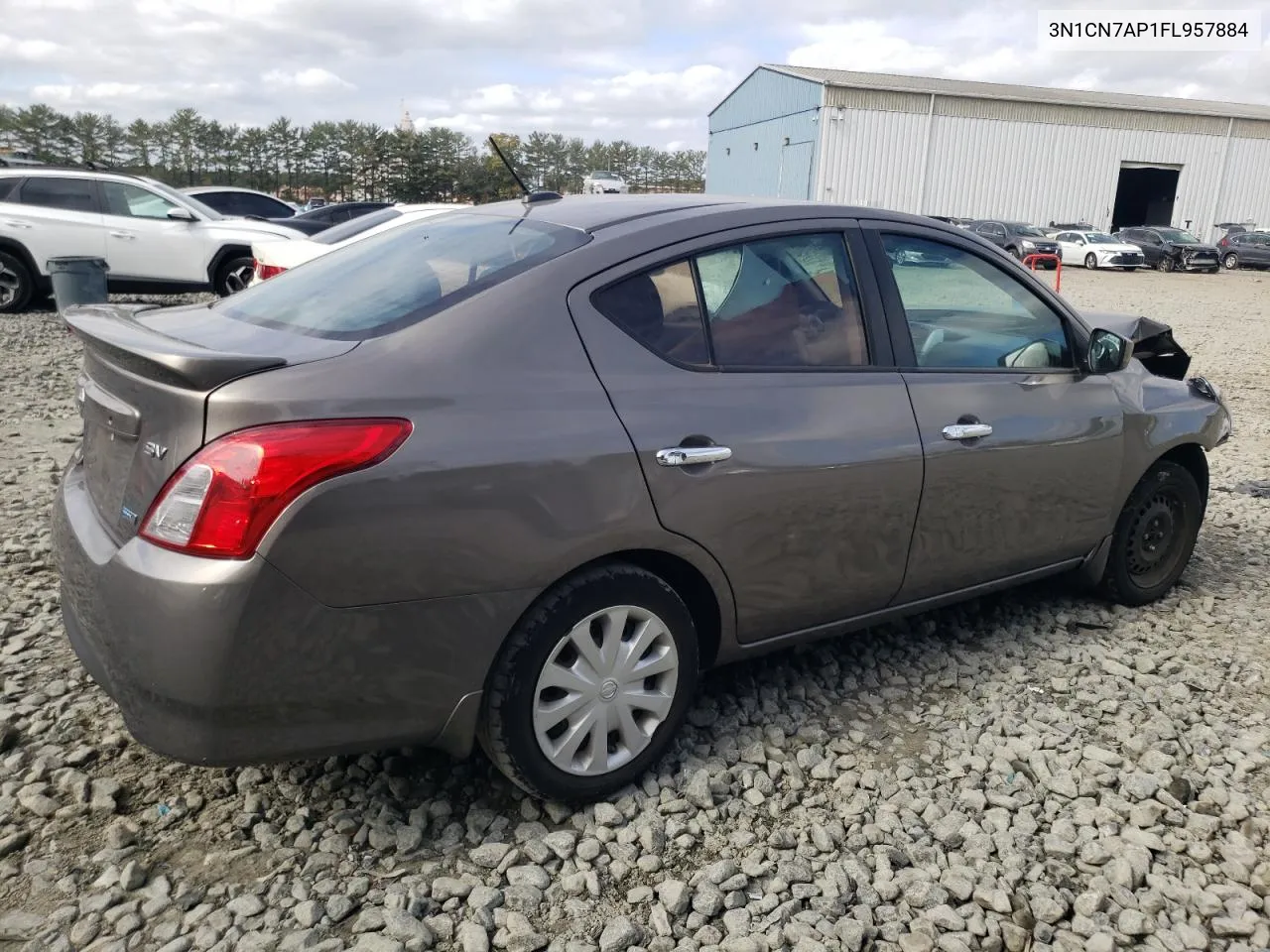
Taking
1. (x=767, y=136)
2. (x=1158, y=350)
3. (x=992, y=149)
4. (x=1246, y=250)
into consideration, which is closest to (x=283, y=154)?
(x=767, y=136)

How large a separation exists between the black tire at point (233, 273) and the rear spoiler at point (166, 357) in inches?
404

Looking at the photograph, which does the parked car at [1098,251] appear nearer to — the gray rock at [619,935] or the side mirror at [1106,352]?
the side mirror at [1106,352]

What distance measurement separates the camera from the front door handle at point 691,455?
2652 mm

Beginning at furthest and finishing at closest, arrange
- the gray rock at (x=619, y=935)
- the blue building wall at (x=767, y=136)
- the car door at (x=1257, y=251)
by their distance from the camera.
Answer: the blue building wall at (x=767, y=136) < the car door at (x=1257, y=251) < the gray rock at (x=619, y=935)

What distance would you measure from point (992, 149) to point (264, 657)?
44.3 meters

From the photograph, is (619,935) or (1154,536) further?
(1154,536)

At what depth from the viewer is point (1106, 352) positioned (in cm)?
379

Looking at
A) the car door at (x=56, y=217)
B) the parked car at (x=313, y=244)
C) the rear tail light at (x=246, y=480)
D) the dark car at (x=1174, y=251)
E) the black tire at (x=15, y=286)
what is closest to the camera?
the rear tail light at (x=246, y=480)

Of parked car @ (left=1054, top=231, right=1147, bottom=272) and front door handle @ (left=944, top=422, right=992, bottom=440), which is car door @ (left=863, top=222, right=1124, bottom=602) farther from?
parked car @ (left=1054, top=231, right=1147, bottom=272)

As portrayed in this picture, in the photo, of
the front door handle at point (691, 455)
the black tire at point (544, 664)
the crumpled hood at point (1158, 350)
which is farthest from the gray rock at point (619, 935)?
the crumpled hood at point (1158, 350)

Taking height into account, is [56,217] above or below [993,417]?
above

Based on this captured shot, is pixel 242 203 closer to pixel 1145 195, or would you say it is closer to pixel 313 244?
pixel 313 244

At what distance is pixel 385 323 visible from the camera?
8.41ft

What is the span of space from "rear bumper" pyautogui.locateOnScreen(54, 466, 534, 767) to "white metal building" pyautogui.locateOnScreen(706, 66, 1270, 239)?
37.4m
